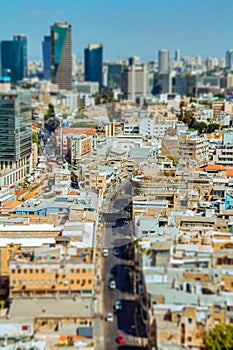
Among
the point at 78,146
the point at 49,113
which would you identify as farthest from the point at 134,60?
the point at 78,146

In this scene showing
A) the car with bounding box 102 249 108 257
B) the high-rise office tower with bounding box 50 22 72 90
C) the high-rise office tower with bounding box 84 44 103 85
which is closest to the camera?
the car with bounding box 102 249 108 257

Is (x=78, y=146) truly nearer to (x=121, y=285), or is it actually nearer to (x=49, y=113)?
(x=121, y=285)

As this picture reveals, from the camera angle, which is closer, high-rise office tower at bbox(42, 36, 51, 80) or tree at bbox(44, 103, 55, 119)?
tree at bbox(44, 103, 55, 119)

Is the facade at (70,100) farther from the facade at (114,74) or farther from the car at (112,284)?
the car at (112,284)

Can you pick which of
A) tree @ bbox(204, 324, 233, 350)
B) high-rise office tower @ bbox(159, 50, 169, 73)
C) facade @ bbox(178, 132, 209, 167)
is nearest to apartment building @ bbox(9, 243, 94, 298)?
tree @ bbox(204, 324, 233, 350)

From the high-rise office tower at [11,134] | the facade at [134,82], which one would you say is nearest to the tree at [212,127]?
the high-rise office tower at [11,134]

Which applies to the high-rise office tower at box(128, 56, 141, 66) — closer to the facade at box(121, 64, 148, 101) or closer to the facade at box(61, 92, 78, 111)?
the facade at box(121, 64, 148, 101)

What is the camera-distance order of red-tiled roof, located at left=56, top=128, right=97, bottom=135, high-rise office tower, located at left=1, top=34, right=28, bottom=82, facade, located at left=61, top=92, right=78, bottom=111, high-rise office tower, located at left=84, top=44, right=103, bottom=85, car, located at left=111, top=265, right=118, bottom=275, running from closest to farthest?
car, located at left=111, top=265, right=118, bottom=275 < red-tiled roof, located at left=56, top=128, right=97, bottom=135 < facade, located at left=61, top=92, right=78, bottom=111 < high-rise office tower, located at left=84, top=44, right=103, bottom=85 < high-rise office tower, located at left=1, top=34, right=28, bottom=82
